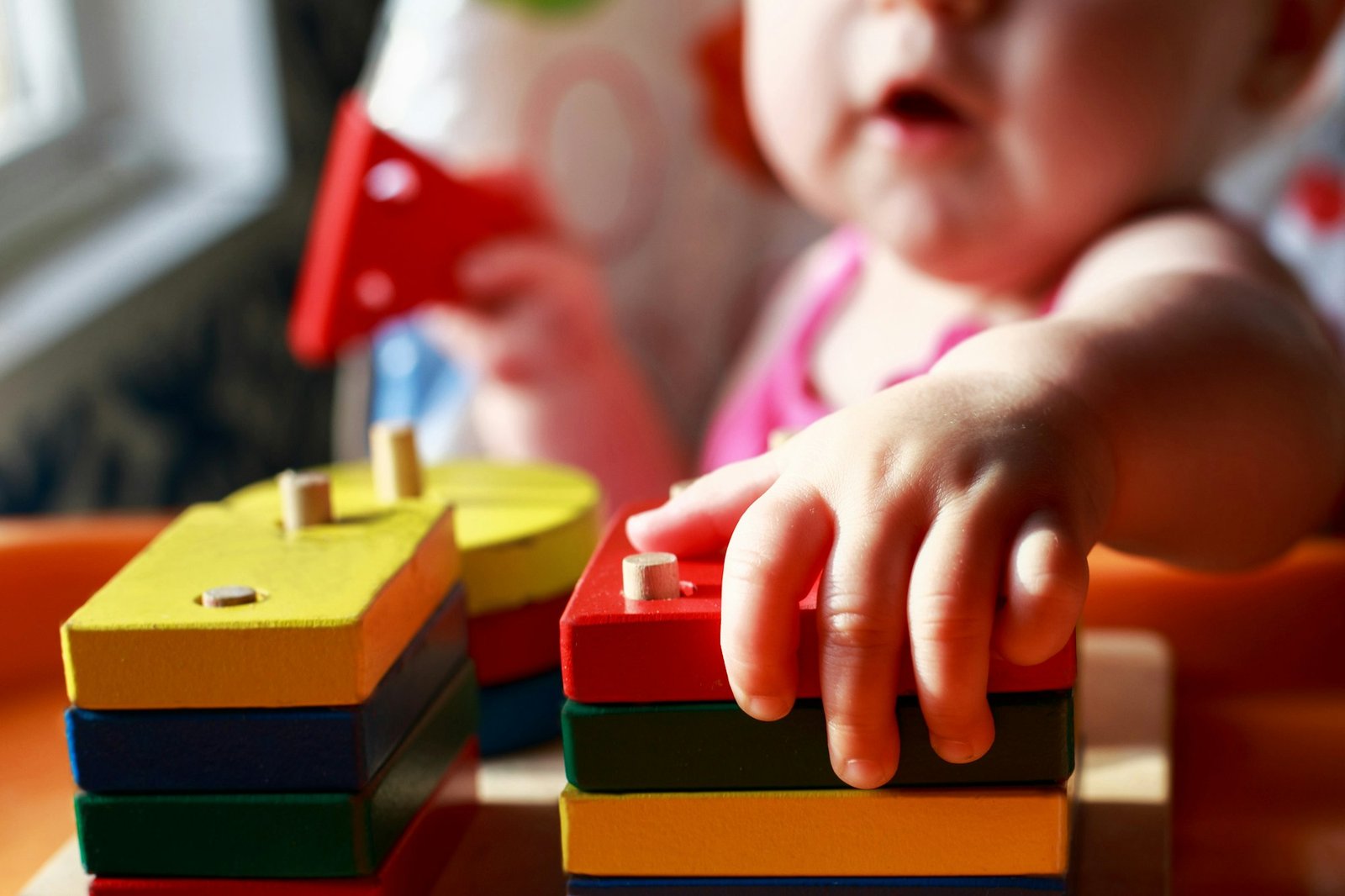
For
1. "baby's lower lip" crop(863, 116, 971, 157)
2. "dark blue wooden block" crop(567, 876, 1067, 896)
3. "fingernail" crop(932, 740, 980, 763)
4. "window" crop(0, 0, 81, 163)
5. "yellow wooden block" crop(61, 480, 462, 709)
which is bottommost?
"dark blue wooden block" crop(567, 876, 1067, 896)

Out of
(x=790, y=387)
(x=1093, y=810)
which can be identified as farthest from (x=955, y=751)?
(x=790, y=387)

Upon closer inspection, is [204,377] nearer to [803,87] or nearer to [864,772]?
[803,87]

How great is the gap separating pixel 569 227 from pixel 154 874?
0.53 metres

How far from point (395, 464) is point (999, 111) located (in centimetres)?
25

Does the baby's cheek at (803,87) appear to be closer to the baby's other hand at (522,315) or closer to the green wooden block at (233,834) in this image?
the baby's other hand at (522,315)

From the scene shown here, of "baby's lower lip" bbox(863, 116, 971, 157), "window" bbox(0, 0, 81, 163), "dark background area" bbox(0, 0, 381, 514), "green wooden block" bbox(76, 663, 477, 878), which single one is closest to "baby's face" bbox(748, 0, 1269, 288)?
"baby's lower lip" bbox(863, 116, 971, 157)

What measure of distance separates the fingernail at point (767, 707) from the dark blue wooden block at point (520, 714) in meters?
0.15

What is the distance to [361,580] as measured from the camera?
0.30 m

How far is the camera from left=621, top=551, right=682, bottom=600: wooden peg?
0.91 ft

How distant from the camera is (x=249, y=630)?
28 cm

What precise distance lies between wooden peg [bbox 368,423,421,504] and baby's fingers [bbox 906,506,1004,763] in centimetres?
17

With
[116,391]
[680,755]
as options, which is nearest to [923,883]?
[680,755]

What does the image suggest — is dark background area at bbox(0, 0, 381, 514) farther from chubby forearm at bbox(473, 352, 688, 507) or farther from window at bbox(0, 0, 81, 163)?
chubby forearm at bbox(473, 352, 688, 507)

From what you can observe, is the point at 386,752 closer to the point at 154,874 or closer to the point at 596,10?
the point at 154,874
